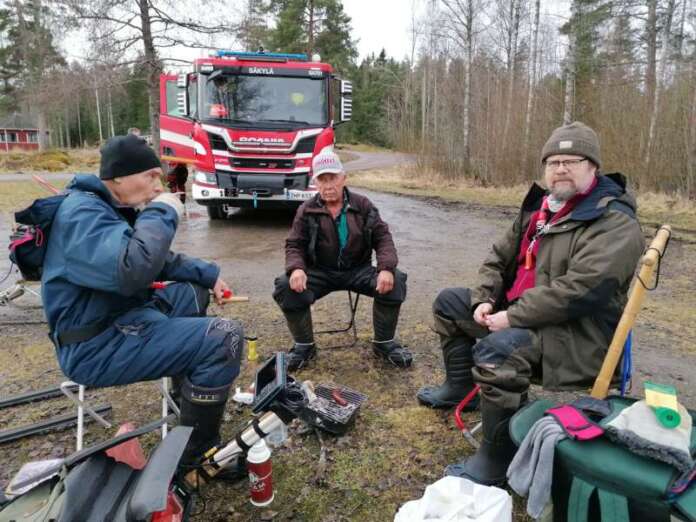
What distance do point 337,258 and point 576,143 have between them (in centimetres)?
173

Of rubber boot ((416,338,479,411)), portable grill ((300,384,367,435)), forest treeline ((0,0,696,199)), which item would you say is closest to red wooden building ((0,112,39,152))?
forest treeline ((0,0,696,199))

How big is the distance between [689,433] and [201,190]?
788cm

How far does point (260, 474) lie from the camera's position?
205 centimetres

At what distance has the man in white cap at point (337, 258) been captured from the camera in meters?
3.34

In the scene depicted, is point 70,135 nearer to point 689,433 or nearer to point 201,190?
point 201,190

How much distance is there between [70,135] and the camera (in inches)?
2162

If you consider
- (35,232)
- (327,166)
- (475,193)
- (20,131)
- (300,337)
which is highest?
(20,131)

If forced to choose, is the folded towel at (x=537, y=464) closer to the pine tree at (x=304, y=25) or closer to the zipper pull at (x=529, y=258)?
the zipper pull at (x=529, y=258)

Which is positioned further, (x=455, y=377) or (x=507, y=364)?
(x=455, y=377)

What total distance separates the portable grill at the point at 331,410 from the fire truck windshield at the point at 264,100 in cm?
637

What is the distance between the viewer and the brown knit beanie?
2.25m

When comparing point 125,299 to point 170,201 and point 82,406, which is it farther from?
point 82,406

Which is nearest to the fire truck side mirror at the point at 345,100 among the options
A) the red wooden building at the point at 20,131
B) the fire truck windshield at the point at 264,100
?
the fire truck windshield at the point at 264,100

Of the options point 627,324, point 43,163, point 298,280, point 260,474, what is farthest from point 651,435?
point 43,163
